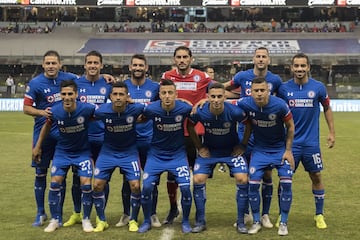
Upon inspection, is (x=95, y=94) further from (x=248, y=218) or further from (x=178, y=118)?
(x=248, y=218)

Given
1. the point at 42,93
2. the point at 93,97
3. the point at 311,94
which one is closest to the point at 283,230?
the point at 311,94

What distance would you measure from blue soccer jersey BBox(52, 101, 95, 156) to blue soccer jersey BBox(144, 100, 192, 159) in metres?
0.77

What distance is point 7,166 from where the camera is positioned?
12375 mm

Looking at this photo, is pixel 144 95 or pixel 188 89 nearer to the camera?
pixel 144 95

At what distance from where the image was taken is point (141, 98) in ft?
24.0

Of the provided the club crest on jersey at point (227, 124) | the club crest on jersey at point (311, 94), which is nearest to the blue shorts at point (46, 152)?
the club crest on jersey at point (227, 124)

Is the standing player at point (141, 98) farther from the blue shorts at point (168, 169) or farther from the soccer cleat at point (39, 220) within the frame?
the soccer cleat at point (39, 220)

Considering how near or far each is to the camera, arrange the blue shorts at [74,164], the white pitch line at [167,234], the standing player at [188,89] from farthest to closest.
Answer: the standing player at [188,89] → the blue shorts at [74,164] → the white pitch line at [167,234]

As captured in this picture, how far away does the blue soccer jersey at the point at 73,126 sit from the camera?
22.6 ft

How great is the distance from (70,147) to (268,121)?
8.36ft

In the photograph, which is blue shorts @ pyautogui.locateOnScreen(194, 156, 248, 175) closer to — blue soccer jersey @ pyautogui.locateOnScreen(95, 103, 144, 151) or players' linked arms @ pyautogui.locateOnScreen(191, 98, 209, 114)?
players' linked arms @ pyautogui.locateOnScreen(191, 98, 209, 114)

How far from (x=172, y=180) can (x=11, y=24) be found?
44.4 meters

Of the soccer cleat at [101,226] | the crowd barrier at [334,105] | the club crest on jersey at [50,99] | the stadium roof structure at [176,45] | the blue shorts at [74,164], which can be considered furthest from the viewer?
the stadium roof structure at [176,45]

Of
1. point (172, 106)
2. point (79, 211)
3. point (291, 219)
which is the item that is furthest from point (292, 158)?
point (79, 211)
